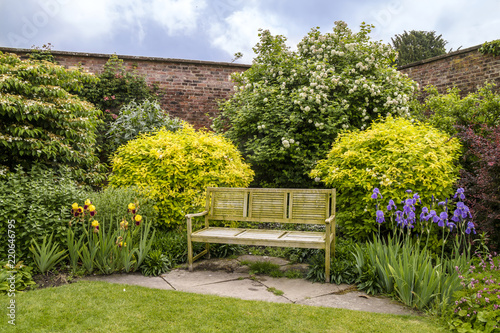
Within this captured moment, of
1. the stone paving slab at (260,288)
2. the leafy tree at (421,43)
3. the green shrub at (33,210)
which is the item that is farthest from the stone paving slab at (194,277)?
the leafy tree at (421,43)

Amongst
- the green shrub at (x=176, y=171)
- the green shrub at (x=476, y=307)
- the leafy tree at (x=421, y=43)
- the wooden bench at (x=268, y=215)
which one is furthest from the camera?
the leafy tree at (x=421, y=43)

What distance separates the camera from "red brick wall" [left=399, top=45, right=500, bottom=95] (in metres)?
9.27

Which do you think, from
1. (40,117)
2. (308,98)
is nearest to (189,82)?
(308,98)

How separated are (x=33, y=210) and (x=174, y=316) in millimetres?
2261

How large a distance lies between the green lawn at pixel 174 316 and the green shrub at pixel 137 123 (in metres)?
5.40

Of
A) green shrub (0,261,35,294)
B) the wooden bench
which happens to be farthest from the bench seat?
green shrub (0,261,35,294)

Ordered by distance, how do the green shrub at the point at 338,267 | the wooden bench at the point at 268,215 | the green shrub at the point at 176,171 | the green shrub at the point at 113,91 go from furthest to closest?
1. the green shrub at the point at 113,91
2. the green shrub at the point at 176,171
3. the wooden bench at the point at 268,215
4. the green shrub at the point at 338,267

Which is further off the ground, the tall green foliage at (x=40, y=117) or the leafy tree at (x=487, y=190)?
the tall green foliage at (x=40, y=117)

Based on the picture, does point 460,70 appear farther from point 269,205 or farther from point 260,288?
point 260,288

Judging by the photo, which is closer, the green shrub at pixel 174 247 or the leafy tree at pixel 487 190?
the leafy tree at pixel 487 190

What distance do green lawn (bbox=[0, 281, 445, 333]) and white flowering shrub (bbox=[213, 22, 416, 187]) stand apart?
3.98 meters

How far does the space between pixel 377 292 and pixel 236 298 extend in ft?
4.77

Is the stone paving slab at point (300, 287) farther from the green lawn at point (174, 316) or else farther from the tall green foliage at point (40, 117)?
the tall green foliage at point (40, 117)

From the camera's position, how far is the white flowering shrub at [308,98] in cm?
747
